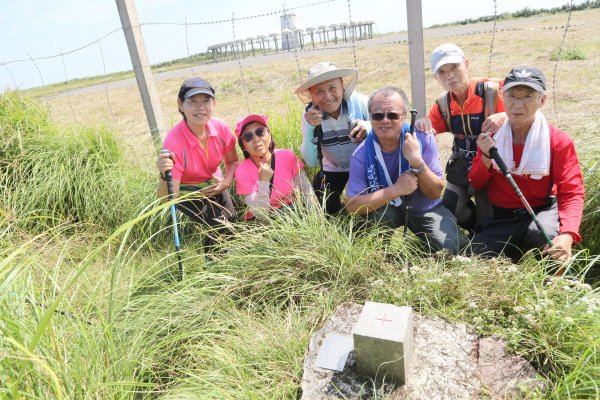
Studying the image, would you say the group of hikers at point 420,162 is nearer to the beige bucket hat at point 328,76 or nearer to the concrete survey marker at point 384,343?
the beige bucket hat at point 328,76

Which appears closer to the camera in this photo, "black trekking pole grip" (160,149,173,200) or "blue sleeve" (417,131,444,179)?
"blue sleeve" (417,131,444,179)

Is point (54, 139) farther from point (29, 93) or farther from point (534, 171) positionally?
point (534, 171)

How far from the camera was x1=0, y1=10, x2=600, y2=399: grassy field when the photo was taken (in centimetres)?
183

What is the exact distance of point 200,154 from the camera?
3.84 m

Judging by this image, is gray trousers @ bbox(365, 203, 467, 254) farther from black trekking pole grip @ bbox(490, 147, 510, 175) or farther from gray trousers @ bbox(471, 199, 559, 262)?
black trekking pole grip @ bbox(490, 147, 510, 175)

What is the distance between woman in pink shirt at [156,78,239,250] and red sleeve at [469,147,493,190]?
6.62ft

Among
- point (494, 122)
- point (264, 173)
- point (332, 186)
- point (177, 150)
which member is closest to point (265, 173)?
point (264, 173)

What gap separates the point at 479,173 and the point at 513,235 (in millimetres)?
521

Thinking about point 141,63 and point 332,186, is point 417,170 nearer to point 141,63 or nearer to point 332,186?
point 332,186

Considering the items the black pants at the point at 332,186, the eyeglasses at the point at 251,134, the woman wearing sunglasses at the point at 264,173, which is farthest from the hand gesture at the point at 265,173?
the black pants at the point at 332,186

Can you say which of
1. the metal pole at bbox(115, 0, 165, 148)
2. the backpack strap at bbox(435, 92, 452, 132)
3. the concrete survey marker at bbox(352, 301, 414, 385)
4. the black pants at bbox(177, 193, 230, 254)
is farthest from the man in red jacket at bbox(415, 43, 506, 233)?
the metal pole at bbox(115, 0, 165, 148)

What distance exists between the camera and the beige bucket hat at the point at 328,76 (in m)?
3.39

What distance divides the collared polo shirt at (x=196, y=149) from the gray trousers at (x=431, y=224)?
1.56 m

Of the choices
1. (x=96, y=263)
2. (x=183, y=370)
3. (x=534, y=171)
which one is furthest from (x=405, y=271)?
(x=96, y=263)
